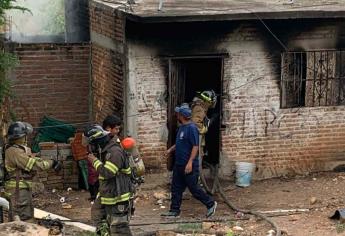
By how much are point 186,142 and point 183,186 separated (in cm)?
69

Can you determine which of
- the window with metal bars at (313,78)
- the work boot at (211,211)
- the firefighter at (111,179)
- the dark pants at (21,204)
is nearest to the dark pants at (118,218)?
the firefighter at (111,179)

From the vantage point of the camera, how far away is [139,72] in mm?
11781

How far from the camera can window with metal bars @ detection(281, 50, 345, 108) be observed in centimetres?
1263

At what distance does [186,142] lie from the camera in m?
10.4

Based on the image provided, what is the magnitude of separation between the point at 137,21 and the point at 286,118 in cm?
346

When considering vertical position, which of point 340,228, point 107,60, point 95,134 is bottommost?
point 340,228

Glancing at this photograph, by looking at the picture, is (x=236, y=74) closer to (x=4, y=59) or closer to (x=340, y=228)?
(x=340, y=228)

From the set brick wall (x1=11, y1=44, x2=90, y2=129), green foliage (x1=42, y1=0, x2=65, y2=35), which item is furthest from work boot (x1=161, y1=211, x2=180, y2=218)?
green foliage (x1=42, y1=0, x2=65, y2=35)

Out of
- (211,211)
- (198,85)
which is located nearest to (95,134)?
(211,211)

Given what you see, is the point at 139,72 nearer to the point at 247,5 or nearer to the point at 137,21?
the point at 137,21

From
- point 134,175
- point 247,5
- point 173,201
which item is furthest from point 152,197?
point 247,5

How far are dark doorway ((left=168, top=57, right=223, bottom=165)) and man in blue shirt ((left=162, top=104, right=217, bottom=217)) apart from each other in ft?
5.24

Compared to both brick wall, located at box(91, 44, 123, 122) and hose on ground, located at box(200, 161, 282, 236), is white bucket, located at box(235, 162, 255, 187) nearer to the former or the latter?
hose on ground, located at box(200, 161, 282, 236)

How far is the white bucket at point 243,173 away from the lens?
40.5 ft
